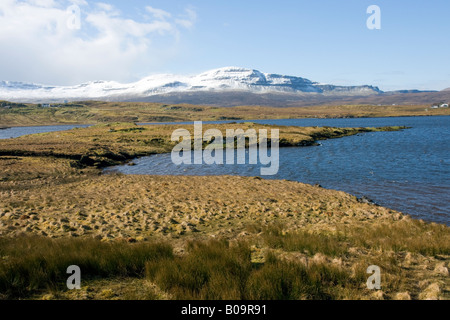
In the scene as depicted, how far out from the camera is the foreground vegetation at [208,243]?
266 inches

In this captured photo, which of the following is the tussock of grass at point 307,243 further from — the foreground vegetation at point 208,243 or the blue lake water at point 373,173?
the blue lake water at point 373,173

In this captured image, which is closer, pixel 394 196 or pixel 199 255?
pixel 199 255

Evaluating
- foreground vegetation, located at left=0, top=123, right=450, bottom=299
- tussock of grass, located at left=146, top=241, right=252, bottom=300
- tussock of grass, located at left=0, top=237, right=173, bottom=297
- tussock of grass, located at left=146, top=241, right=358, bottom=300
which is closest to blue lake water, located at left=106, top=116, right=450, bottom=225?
foreground vegetation, located at left=0, top=123, right=450, bottom=299

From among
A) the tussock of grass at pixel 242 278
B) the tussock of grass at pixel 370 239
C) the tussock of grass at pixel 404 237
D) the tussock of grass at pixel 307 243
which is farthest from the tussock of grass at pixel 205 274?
the tussock of grass at pixel 404 237

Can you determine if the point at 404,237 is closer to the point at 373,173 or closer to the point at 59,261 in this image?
the point at 59,261

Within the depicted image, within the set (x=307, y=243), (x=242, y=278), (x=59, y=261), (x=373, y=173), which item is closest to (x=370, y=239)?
(x=307, y=243)

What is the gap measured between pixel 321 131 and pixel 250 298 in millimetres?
70494

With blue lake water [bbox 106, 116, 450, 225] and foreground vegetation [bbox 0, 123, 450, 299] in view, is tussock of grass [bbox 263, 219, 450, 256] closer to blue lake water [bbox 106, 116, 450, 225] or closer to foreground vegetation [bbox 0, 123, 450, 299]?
foreground vegetation [bbox 0, 123, 450, 299]

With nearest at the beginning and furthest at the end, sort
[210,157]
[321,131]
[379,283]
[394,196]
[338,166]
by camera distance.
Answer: [379,283] → [394,196] → [338,166] → [210,157] → [321,131]

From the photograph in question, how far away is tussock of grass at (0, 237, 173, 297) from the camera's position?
6.88 metres

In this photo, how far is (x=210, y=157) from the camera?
42.5m

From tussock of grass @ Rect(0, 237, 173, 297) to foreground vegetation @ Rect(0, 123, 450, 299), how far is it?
0.03 meters
